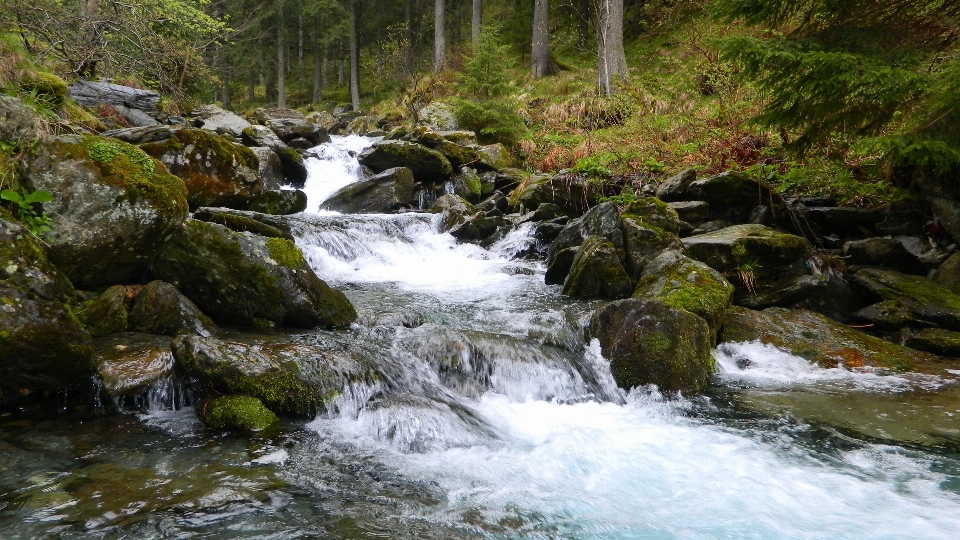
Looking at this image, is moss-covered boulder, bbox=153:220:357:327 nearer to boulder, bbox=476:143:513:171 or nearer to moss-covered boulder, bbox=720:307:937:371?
moss-covered boulder, bbox=720:307:937:371

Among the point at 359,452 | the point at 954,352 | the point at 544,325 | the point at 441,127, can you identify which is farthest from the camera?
the point at 441,127

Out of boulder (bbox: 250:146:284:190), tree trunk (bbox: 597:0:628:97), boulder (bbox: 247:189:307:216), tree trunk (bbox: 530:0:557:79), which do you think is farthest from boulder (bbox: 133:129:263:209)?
tree trunk (bbox: 530:0:557:79)

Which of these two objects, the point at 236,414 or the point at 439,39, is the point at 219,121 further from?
the point at 236,414

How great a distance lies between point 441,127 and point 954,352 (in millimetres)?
→ 17722

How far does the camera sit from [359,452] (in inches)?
183

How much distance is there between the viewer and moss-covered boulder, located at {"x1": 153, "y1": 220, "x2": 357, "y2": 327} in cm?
669

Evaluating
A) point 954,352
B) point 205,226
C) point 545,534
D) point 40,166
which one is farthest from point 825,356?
point 40,166

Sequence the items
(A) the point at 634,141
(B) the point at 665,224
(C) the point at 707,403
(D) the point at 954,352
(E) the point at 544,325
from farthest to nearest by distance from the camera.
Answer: (A) the point at 634,141 → (B) the point at 665,224 → (E) the point at 544,325 → (D) the point at 954,352 → (C) the point at 707,403

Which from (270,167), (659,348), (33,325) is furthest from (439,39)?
(33,325)

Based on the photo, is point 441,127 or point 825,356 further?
point 441,127

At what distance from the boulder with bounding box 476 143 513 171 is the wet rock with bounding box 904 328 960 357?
11731 millimetres

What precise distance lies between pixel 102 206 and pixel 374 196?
31.0 ft

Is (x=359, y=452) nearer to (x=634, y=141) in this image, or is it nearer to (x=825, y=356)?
(x=825, y=356)

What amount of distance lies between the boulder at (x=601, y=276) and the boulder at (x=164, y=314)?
5.54 meters
